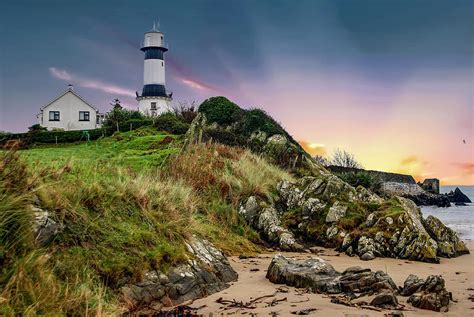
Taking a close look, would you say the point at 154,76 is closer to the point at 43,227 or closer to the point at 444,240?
the point at 444,240

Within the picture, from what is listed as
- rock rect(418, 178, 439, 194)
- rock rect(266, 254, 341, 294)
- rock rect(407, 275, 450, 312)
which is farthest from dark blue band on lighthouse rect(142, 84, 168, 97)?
rock rect(407, 275, 450, 312)

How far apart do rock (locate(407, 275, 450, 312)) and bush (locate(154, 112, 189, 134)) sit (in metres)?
27.5

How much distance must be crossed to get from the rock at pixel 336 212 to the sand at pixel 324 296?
1.52 meters

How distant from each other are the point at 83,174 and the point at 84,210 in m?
2.77

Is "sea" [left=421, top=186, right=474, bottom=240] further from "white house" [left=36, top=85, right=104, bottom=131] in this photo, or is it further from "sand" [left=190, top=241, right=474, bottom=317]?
"white house" [left=36, top=85, right=104, bottom=131]

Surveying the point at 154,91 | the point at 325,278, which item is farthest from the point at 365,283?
the point at 154,91

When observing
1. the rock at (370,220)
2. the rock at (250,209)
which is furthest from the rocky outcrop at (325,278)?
the rock at (250,209)

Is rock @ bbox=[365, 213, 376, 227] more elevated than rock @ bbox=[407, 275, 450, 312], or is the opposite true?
rock @ bbox=[365, 213, 376, 227]

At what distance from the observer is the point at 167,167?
15734 millimetres

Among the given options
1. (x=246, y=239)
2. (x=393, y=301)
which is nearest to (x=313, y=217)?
(x=246, y=239)

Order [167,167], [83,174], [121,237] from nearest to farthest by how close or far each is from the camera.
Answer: [121,237] < [83,174] < [167,167]

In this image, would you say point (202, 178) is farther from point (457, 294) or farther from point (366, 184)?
point (366, 184)

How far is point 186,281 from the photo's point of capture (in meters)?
7.23

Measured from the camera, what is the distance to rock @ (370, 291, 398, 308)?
259 inches
